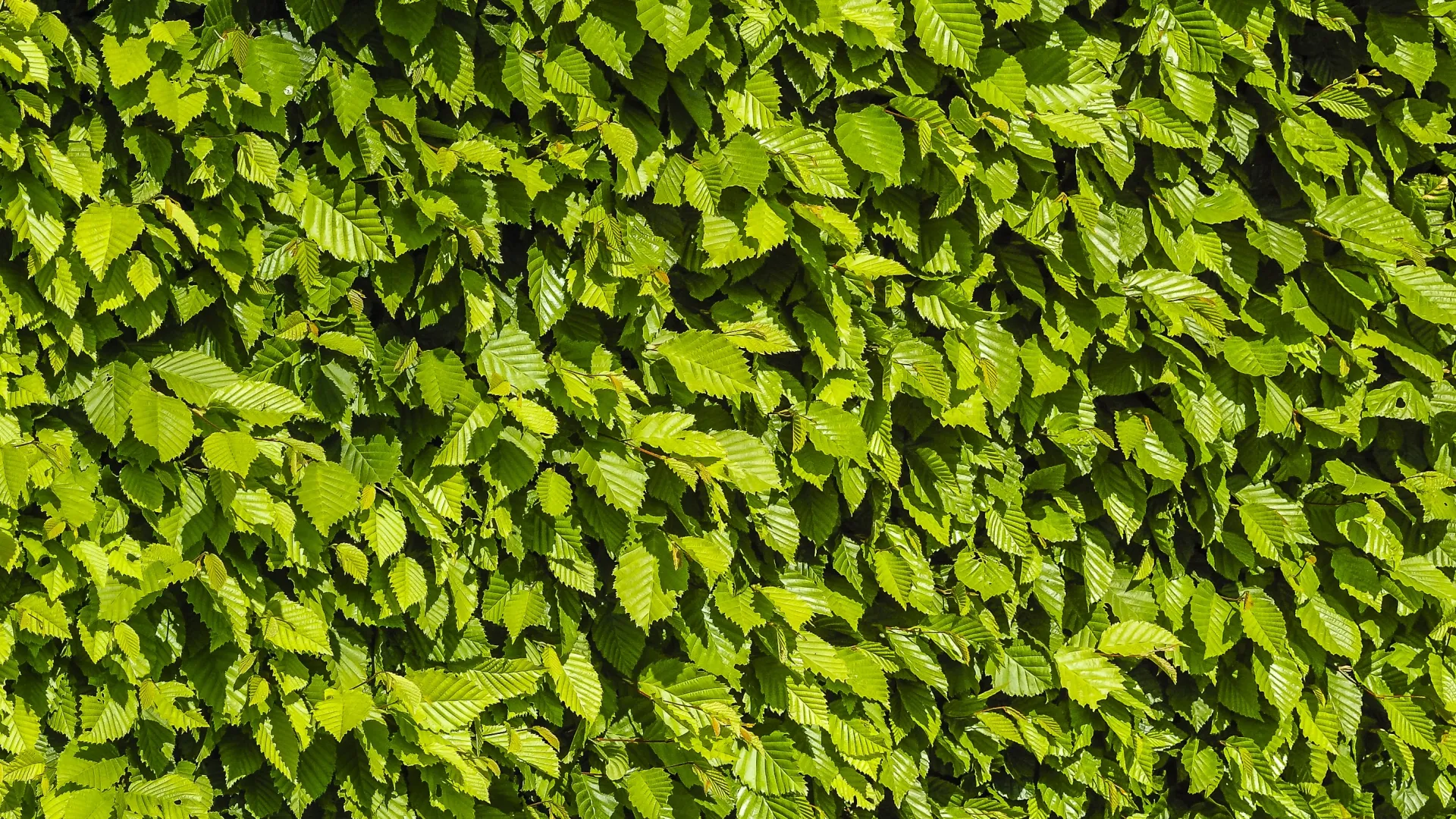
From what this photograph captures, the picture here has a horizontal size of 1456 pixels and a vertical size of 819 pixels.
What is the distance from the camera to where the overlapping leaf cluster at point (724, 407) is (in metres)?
2.23

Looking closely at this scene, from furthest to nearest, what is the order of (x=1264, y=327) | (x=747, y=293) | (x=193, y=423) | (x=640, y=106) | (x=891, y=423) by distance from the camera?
1. (x=1264, y=327)
2. (x=891, y=423)
3. (x=747, y=293)
4. (x=640, y=106)
5. (x=193, y=423)

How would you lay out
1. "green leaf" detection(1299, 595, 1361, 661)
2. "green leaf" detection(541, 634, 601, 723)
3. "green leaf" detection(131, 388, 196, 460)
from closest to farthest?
"green leaf" detection(131, 388, 196, 460) → "green leaf" detection(541, 634, 601, 723) → "green leaf" detection(1299, 595, 1361, 661)

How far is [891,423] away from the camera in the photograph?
110 inches

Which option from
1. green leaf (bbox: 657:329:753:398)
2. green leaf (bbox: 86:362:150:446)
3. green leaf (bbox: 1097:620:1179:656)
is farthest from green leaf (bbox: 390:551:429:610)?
green leaf (bbox: 1097:620:1179:656)

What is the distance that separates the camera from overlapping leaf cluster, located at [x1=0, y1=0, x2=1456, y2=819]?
223 cm

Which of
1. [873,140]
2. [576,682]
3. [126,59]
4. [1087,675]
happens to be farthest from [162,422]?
[1087,675]

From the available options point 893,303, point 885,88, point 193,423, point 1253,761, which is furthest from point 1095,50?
point 193,423

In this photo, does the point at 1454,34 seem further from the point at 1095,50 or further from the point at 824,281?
the point at 824,281

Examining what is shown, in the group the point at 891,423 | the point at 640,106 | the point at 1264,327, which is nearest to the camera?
the point at 640,106

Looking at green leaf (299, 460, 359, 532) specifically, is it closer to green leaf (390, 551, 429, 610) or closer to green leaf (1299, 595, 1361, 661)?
green leaf (390, 551, 429, 610)

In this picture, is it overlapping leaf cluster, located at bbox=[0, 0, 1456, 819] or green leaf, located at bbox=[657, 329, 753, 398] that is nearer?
overlapping leaf cluster, located at bbox=[0, 0, 1456, 819]

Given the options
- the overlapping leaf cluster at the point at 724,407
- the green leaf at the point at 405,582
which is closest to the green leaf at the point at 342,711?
the overlapping leaf cluster at the point at 724,407

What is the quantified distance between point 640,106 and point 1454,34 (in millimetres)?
2178

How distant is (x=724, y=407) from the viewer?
2.62 m
